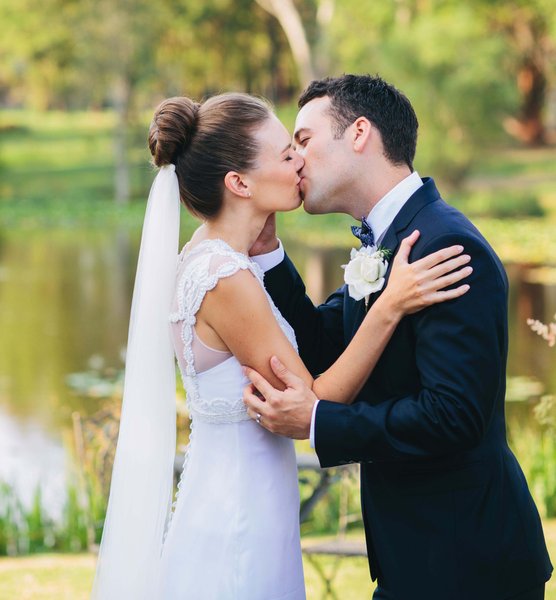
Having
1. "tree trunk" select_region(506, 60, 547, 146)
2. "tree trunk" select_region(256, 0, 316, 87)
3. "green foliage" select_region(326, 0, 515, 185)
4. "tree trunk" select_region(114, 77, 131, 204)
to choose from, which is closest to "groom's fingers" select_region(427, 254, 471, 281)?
"green foliage" select_region(326, 0, 515, 185)

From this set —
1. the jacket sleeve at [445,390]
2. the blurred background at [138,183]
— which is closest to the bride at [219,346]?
the jacket sleeve at [445,390]

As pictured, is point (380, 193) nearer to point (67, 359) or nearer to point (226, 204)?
point (226, 204)

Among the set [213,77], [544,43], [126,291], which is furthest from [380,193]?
[213,77]

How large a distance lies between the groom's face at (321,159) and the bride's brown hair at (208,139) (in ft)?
0.41

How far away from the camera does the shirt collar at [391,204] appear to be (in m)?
2.63

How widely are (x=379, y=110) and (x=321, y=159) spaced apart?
0.20 m

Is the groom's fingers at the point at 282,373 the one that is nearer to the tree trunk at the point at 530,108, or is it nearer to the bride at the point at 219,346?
the bride at the point at 219,346

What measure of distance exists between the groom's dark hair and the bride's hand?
0.37 m

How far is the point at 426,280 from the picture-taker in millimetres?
2357

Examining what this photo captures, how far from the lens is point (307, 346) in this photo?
10.3ft

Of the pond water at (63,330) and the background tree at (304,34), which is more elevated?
the background tree at (304,34)

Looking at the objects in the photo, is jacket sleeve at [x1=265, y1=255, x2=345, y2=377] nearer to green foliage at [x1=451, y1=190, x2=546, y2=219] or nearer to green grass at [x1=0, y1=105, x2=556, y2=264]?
green grass at [x1=0, y1=105, x2=556, y2=264]

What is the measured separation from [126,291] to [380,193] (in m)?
12.5

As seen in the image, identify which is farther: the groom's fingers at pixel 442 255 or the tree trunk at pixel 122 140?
the tree trunk at pixel 122 140
